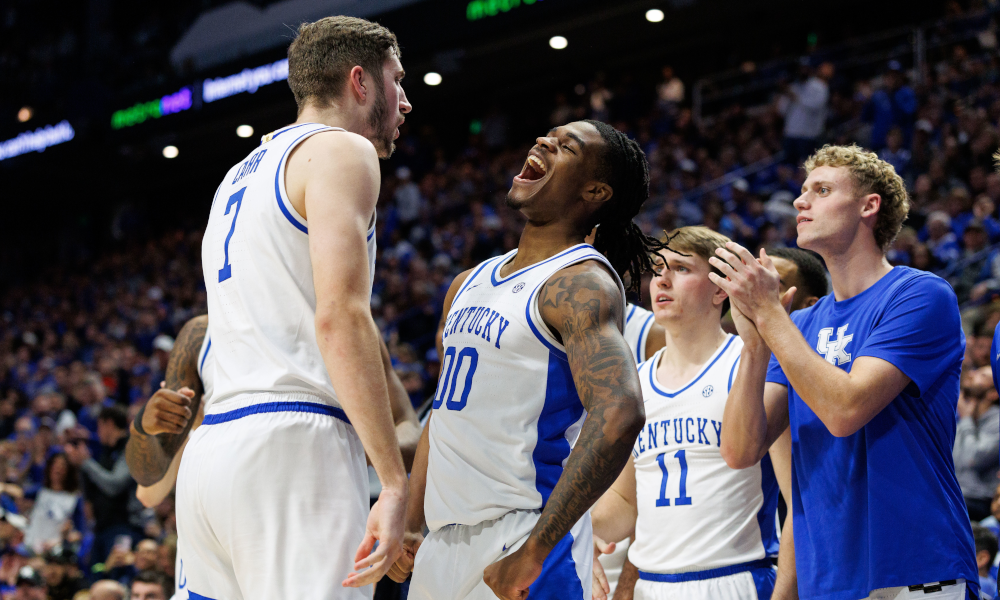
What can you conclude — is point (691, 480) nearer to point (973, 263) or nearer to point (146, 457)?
point (146, 457)

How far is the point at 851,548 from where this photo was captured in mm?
3002

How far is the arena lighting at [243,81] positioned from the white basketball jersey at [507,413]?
15316 mm

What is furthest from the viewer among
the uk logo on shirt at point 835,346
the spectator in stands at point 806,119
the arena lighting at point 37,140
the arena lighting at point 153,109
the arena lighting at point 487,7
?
the arena lighting at point 37,140

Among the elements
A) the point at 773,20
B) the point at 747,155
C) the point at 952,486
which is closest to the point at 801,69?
the point at 747,155

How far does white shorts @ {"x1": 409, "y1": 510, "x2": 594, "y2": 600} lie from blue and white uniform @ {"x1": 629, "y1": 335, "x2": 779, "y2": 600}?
1.13 m

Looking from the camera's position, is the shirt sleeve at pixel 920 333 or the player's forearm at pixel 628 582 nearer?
the shirt sleeve at pixel 920 333

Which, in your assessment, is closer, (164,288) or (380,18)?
(380,18)

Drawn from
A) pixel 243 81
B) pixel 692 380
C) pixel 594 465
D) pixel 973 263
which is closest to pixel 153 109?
pixel 243 81

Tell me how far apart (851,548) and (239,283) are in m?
2.04

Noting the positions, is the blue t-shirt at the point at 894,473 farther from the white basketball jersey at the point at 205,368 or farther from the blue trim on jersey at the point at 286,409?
the white basketball jersey at the point at 205,368

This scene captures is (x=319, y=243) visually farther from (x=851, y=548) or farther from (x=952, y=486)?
(x=952, y=486)

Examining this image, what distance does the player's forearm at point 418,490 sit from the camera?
2.92 metres

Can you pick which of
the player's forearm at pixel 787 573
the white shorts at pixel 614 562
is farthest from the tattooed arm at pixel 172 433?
the player's forearm at pixel 787 573

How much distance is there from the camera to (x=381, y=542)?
2.30 metres
